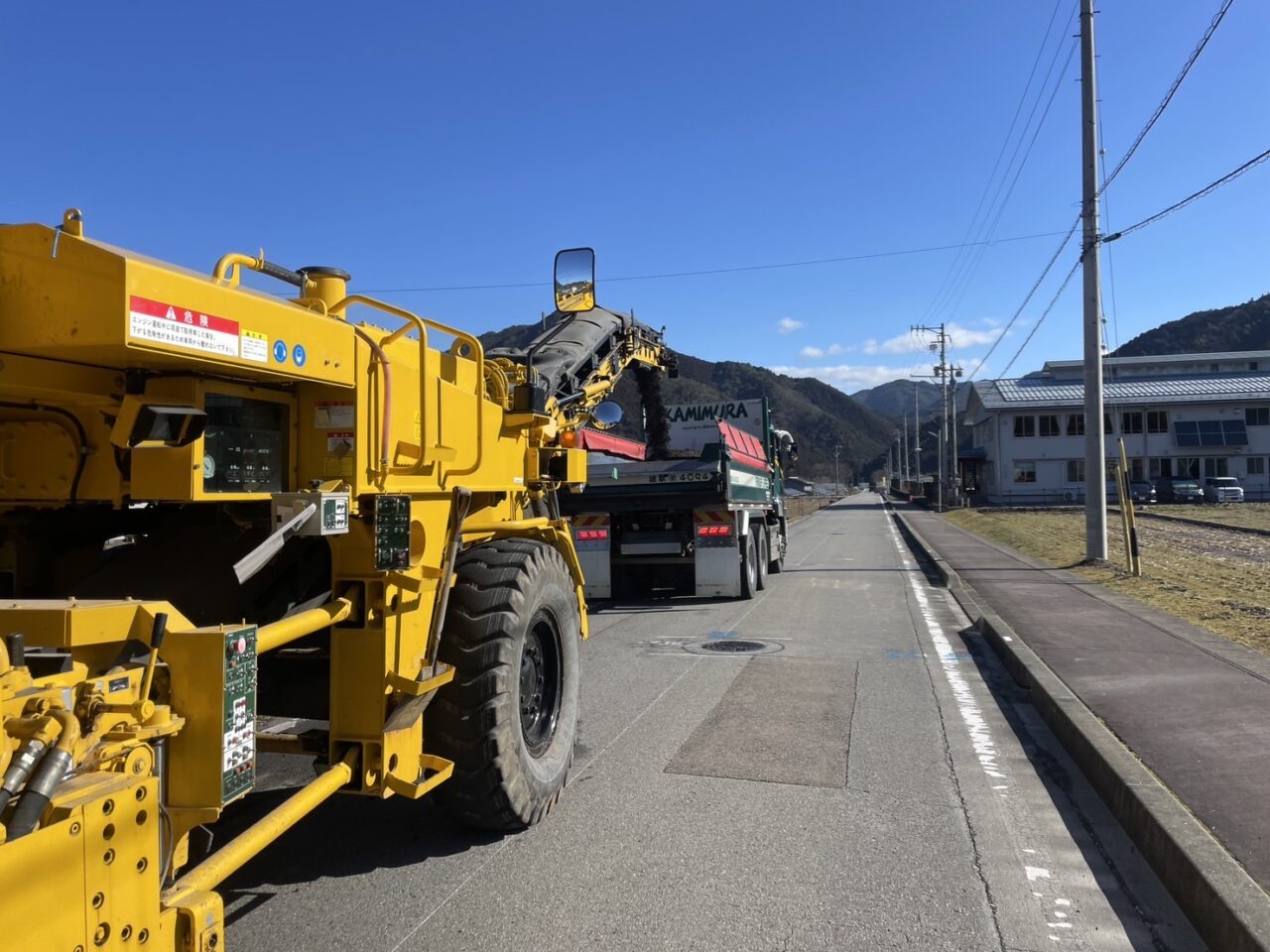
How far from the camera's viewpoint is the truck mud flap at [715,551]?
13258 mm

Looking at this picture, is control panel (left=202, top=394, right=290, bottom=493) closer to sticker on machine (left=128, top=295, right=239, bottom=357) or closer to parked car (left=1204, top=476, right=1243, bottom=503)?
sticker on machine (left=128, top=295, right=239, bottom=357)

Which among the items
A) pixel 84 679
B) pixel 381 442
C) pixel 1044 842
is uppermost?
pixel 381 442

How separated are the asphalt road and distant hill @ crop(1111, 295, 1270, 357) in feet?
487

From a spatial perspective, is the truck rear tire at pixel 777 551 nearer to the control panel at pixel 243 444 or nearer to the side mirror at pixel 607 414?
the side mirror at pixel 607 414

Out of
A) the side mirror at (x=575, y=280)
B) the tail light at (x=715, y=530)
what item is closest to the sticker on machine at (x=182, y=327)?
the side mirror at (x=575, y=280)

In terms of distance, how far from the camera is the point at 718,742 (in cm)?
631

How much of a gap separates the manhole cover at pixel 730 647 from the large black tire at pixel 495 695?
201 inches

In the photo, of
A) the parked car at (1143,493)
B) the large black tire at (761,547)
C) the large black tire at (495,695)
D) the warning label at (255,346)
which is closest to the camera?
the warning label at (255,346)

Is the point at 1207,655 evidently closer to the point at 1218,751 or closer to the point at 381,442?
the point at 1218,751

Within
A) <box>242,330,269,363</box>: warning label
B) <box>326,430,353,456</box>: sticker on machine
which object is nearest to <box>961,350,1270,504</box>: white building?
<box>326,430,353,456</box>: sticker on machine

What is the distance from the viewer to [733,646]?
10.2 meters

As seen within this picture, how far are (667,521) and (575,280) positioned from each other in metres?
5.38

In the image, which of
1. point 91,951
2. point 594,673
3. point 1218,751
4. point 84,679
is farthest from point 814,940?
point 594,673

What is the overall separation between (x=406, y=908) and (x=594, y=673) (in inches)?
195
